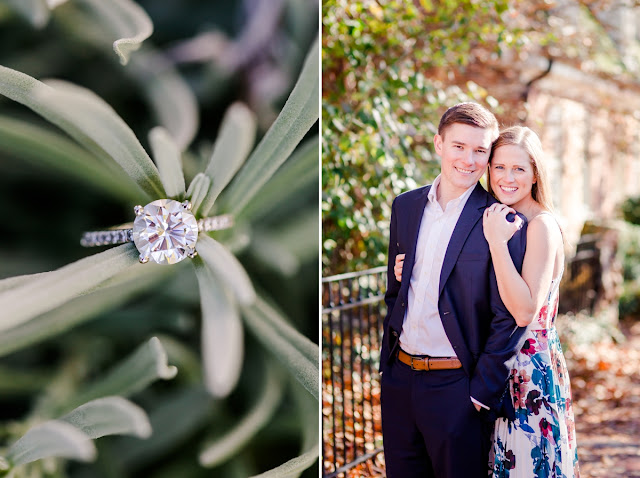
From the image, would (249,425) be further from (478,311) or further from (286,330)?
(478,311)

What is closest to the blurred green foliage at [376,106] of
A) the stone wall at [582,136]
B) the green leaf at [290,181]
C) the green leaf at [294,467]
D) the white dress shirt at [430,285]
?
the white dress shirt at [430,285]

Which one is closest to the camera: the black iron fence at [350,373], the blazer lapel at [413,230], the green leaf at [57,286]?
the green leaf at [57,286]

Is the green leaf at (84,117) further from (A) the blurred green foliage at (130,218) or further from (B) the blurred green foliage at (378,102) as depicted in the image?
(B) the blurred green foliage at (378,102)

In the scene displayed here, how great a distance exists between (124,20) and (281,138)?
0.35m

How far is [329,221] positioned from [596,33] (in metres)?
4.35

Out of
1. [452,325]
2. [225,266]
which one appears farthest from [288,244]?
[452,325]

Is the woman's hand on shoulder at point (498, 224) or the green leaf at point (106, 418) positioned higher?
the woman's hand on shoulder at point (498, 224)

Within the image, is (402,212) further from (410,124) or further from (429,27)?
(429,27)

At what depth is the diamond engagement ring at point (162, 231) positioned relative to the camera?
3.81ft

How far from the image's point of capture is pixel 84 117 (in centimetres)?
111

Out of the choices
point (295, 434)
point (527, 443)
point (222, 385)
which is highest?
point (222, 385)

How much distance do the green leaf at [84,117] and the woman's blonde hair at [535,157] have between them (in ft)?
4.31

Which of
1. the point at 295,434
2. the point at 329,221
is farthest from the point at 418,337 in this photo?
the point at 329,221

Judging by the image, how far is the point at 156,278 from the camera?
1.19m
